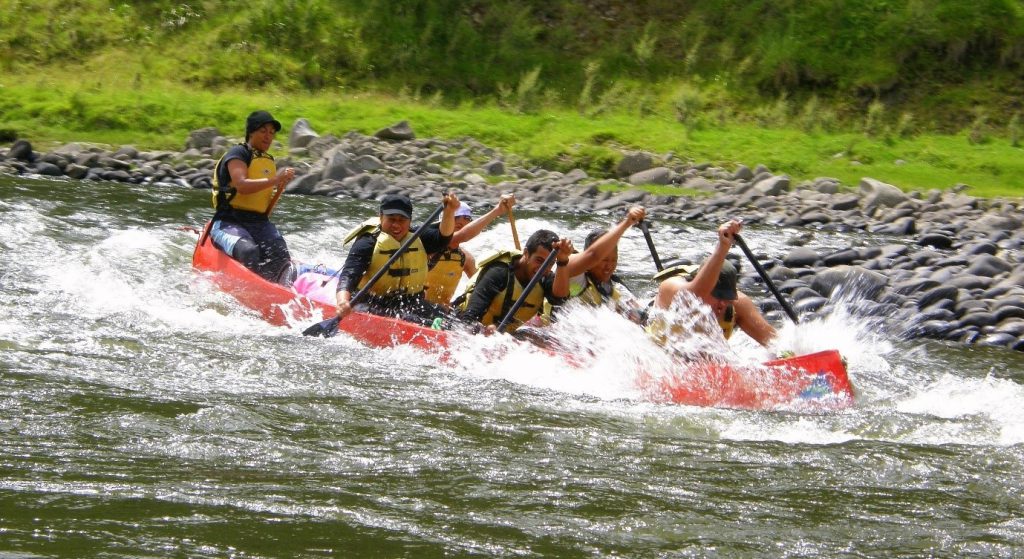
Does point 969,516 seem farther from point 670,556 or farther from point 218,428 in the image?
point 218,428

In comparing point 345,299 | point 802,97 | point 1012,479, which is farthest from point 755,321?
point 802,97

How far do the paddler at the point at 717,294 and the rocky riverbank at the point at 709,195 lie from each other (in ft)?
13.0

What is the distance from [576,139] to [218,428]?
631 inches

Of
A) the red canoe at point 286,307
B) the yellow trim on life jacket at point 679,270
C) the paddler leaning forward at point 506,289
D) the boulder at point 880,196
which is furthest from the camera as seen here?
the boulder at point 880,196

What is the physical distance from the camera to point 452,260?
8891 mm

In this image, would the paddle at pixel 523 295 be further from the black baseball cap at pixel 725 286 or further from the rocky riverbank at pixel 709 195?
the rocky riverbank at pixel 709 195

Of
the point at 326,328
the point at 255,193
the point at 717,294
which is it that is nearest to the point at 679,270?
the point at 717,294

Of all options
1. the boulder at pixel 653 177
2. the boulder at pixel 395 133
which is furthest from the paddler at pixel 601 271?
the boulder at pixel 395 133

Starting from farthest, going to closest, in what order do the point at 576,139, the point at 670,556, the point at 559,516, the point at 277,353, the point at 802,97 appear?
1. the point at 802,97
2. the point at 576,139
3. the point at 277,353
4. the point at 559,516
5. the point at 670,556

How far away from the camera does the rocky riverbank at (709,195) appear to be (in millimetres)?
12023

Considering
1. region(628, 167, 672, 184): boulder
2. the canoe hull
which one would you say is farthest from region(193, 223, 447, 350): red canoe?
region(628, 167, 672, 184): boulder

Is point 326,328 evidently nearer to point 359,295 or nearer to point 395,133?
point 359,295

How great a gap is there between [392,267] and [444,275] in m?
0.56

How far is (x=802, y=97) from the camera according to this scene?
26984mm
